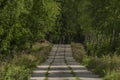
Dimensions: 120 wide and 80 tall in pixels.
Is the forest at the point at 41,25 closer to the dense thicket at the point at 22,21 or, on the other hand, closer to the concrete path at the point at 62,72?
the dense thicket at the point at 22,21

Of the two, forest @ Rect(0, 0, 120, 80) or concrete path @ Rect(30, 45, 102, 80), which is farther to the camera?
forest @ Rect(0, 0, 120, 80)

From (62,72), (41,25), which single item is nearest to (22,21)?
(41,25)

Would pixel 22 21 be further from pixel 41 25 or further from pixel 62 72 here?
pixel 62 72

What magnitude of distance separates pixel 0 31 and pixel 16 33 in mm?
6557

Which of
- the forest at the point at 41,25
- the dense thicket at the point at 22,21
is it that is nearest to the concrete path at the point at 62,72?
the forest at the point at 41,25

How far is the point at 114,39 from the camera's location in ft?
132

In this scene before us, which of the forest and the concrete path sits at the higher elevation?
the forest

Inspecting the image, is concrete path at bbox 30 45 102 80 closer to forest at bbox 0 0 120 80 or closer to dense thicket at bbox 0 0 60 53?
forest at bbox 0 0 120 80

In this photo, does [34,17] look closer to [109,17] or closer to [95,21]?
[95,21]

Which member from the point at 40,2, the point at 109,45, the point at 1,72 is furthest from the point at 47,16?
the point at 1,72

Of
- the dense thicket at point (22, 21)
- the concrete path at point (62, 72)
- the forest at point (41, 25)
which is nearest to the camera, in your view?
the concrete path at point (62, 72)

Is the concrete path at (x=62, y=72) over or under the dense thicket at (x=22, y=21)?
under

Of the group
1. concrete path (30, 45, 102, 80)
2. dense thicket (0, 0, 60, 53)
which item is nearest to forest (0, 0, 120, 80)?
dense thicket (0, 0, 60, 53)

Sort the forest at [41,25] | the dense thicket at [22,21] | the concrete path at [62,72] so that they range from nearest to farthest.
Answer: the concrete path at [62,72] → the forest at [41,25] → the dense thicket at [22,21]
